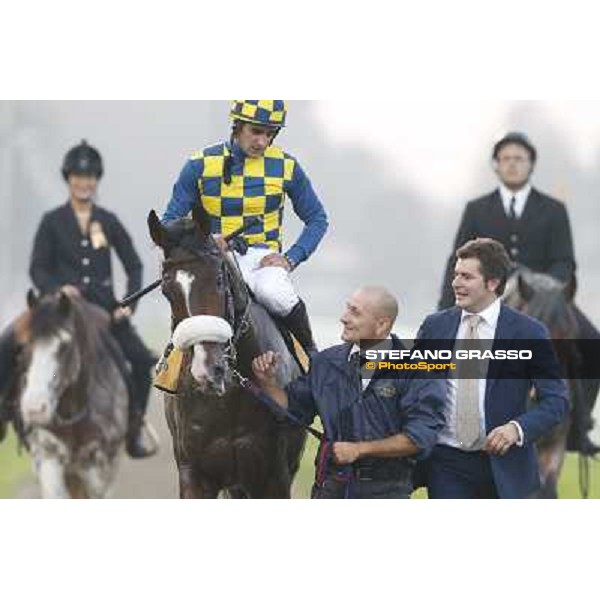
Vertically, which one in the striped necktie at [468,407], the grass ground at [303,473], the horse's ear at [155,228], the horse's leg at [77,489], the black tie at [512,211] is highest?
the black tie at [512,211]

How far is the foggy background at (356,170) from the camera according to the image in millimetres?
4480

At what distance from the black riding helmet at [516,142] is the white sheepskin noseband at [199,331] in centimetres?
136

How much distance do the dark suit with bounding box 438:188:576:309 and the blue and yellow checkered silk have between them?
2.32 feet

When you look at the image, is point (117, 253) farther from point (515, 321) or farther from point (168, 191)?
point (515, 321)

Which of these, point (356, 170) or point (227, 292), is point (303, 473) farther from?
point (356, 170)

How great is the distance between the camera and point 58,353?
15.1 feet

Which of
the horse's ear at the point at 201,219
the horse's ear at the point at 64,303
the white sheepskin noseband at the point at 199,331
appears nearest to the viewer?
the white sheepskin noseband at the point at 199,331

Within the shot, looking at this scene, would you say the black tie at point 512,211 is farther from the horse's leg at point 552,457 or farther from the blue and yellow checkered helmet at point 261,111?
the blue and yellow checkered helmet at point 261,111

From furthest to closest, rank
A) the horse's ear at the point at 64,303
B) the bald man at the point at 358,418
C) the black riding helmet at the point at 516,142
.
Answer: the horse's ear at the point at 64,303 < the black riding helmet at the point at 516,142 < the bald man at the point at 358,418

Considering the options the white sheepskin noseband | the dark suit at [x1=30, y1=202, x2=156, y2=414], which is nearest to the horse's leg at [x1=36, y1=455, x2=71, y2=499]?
the dark suit at [x1=30, y1=202, x2=156, y2=414]

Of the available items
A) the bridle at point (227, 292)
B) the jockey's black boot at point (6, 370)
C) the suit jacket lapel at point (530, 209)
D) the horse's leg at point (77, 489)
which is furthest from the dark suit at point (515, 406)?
the jockey's black boot at point (6, 370)

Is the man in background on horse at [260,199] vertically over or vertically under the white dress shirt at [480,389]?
over

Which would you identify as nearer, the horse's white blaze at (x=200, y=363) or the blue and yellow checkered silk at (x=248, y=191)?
the horse's white blaze at (x=200, y=363)
